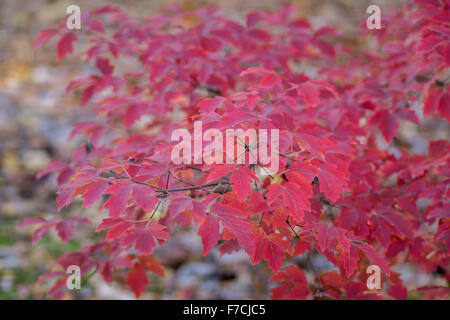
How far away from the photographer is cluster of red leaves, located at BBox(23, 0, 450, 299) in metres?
1.02

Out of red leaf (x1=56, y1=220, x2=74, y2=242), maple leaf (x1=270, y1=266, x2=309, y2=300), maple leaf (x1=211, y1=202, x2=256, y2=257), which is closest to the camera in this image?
maple leaf (x1=211, y1=202, x2=256, y2=257)

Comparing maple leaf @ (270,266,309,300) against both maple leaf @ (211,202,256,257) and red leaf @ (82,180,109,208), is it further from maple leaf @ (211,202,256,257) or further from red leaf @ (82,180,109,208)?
Result: red leaf @ (82,180,109,208)

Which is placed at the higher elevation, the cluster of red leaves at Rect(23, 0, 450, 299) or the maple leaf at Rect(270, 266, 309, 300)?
the cluster of red leaves at Rect(23, 0, 450, 299)

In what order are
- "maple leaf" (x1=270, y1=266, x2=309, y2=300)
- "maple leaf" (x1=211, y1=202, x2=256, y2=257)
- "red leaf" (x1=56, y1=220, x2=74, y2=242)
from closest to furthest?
"maple leaf" (x1=211, y1=202, x2=256, y2=257) < "maple leaf" (x1=270, y1=266, x2=309, y2=300) < "red leaf" (x1=56, y1=220, x2=74, y2=242)

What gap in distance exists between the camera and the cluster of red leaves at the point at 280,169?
1022mm

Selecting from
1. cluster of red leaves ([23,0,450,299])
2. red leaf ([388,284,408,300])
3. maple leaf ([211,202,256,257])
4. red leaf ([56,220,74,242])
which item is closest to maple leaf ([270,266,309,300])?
cluster of red leaves ([23,0,450,299])

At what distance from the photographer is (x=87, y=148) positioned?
166 cm

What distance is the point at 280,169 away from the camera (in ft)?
3.40

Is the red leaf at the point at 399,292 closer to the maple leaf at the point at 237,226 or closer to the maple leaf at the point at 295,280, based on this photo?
the maple leaf at the point at 295,280

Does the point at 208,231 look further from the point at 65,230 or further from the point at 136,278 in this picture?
the point at 65,230

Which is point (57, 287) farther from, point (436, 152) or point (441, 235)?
point (436, 152)

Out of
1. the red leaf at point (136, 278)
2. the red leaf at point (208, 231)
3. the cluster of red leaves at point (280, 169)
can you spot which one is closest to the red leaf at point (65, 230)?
the cluster of red leaves at point (280, 169)

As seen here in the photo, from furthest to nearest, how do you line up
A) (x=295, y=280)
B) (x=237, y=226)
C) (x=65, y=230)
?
1. (x=65, y=230)
2. (x=295, y=280)
3. (x=237, y=226)

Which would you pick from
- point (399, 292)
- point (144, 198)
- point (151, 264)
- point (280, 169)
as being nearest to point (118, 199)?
point (144, 198)
